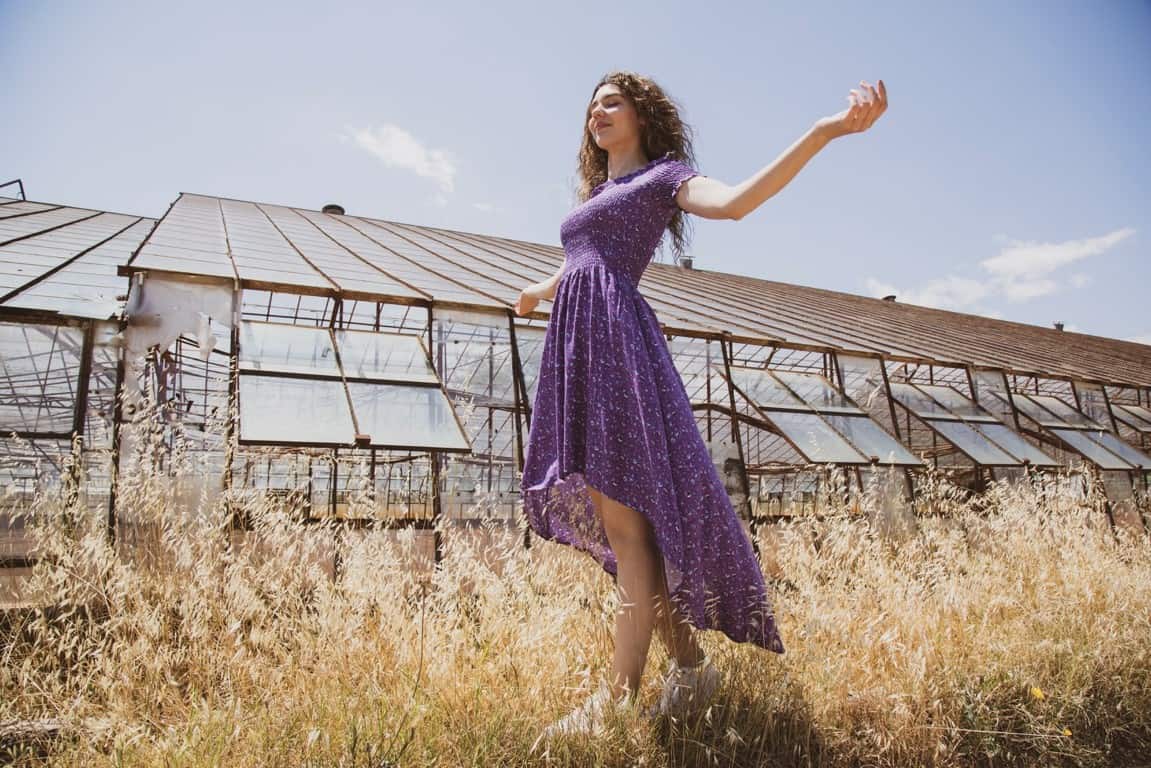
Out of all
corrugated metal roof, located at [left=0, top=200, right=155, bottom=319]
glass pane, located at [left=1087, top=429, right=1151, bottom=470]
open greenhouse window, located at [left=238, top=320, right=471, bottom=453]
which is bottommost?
glass pane, located at [left=1087, top=429, right=1151, bottom=470]

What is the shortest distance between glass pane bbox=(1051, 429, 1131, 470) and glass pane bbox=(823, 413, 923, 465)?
3456 mm

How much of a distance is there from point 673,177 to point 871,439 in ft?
16.0

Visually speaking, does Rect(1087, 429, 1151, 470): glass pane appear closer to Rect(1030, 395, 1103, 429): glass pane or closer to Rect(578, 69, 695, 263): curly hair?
Rect(1030, 395, 1103, 429): glass pane

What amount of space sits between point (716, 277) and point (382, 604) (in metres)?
11.7

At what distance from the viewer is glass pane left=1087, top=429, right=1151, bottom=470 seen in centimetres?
812

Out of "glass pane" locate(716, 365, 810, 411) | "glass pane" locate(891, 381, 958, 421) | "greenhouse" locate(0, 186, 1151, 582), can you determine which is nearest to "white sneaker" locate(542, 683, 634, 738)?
"greenhouse" locate(0, 186, 1151, 582)

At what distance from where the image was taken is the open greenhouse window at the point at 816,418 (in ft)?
18.6

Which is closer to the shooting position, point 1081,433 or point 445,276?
point 445,276

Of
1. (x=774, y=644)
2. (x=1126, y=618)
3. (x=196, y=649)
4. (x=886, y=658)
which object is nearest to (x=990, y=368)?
(x=1126, y=618)

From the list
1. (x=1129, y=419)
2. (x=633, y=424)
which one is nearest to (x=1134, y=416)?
(x=1129, y=419)

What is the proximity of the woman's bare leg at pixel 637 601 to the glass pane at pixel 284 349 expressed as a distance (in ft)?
9.32

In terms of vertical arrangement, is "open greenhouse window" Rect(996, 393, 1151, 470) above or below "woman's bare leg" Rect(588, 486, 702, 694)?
above

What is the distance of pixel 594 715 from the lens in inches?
72.0

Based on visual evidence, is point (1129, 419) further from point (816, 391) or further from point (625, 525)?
point (625, 525)
